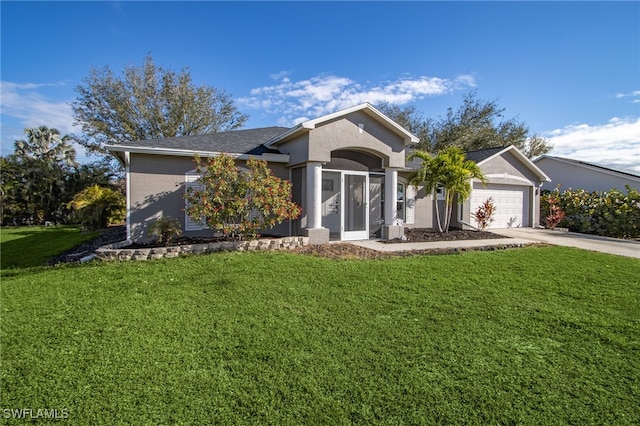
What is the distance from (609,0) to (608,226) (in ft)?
33.5

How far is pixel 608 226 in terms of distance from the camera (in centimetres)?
1576

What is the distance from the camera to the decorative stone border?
8.53 metres

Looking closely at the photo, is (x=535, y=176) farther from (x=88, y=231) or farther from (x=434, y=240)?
(x=88, y=231)

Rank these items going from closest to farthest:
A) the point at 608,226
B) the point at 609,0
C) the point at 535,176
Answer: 1. the point at 609,0
2. the point at 608,226
3. the point at 535,176

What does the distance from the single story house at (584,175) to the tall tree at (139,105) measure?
90.6 ft

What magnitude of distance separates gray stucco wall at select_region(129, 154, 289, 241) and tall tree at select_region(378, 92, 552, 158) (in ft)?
84.4

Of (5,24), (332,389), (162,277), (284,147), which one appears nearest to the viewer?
(332,389)

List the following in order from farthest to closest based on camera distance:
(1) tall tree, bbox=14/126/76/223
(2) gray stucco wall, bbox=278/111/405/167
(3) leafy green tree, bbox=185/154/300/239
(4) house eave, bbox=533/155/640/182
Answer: (1) tall tree, bbox=14/126/76/223 → (4) house eave, bbox=533/155/640/182 → (2) gray stucco wall, bbox=278/111/405/167 → (3) leafy green tree, bbox=185/154/300/239

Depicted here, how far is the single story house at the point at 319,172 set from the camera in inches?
416

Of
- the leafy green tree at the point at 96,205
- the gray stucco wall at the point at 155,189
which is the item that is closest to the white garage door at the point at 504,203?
the gray stucco wall at the point at 155,189

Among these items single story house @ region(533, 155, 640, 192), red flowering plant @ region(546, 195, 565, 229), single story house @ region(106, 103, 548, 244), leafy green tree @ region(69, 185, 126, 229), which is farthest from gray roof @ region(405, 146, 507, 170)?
leafy green tree @ region(69, 185, 126, 229)

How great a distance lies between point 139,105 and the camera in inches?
1101

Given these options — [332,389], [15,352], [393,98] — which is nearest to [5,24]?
[15,352]

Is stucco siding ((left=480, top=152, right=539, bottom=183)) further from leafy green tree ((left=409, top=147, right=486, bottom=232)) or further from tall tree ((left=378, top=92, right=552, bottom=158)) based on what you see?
tall tree ((left=378, top=92, right=552, bottom=158))
